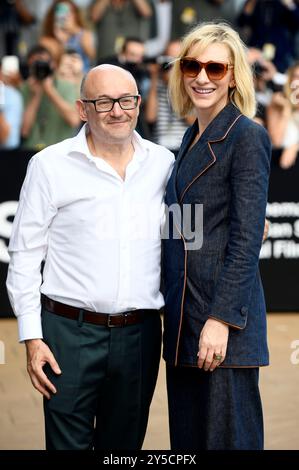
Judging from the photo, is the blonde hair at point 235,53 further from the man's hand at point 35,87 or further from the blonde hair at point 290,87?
the man's hand at point 35,87

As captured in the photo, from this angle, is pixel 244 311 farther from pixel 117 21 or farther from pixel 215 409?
pixel 117 21

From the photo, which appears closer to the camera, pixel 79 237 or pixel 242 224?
pixel 242 224

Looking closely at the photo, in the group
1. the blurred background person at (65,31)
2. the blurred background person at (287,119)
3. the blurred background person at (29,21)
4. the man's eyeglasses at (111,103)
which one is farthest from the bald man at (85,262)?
the blurred background person at (29,21)

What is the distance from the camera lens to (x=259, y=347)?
3189 mm

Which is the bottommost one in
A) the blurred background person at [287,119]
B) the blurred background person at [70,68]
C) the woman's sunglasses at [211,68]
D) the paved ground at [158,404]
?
the paved ground at [158,404]

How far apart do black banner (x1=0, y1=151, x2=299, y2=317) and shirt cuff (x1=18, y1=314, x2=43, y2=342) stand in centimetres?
458

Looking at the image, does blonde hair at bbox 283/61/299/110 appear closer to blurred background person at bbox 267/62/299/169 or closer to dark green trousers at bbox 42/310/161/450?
blurred background person at bbox 267/62/299/169

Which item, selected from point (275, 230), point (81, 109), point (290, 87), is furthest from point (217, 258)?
point (290, 87)

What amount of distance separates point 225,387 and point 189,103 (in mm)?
1049

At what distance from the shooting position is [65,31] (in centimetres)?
856

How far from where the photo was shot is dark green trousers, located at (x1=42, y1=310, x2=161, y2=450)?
A: 10.5ft

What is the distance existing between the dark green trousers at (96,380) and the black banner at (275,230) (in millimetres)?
4540

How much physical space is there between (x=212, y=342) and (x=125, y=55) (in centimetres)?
545

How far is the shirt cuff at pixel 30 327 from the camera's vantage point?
10.5 ft
